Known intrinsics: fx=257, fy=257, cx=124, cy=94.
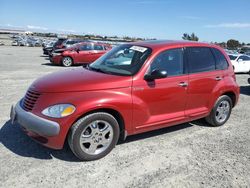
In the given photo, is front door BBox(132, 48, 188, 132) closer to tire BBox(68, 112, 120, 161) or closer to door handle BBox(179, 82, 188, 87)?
door handle BBox(179, 82, 188, 87)

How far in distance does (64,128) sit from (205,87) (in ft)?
9.44

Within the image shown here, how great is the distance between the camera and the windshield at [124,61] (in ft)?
14.0

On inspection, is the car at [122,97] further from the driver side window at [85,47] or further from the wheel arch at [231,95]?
the driver side window at [85,47]

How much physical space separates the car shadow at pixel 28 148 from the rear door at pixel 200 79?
233 cm

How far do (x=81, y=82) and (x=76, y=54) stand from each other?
13029mm

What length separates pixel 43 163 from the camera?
12.2 ft

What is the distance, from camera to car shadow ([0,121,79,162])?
3913 millimetres

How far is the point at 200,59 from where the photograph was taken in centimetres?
503

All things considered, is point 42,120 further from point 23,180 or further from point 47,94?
point 23,180

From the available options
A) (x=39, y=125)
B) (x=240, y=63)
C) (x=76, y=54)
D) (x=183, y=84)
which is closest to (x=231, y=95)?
(x=183, y=84)

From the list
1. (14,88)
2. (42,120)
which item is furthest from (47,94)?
(14,88)

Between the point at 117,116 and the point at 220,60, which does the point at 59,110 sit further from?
the point at 220,60

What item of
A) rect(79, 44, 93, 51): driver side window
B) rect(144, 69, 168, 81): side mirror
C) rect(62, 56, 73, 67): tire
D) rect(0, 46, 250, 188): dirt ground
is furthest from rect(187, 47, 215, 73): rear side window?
rect(79, 44, 93, 51): driver side window

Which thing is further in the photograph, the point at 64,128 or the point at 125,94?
the point at 125,94
